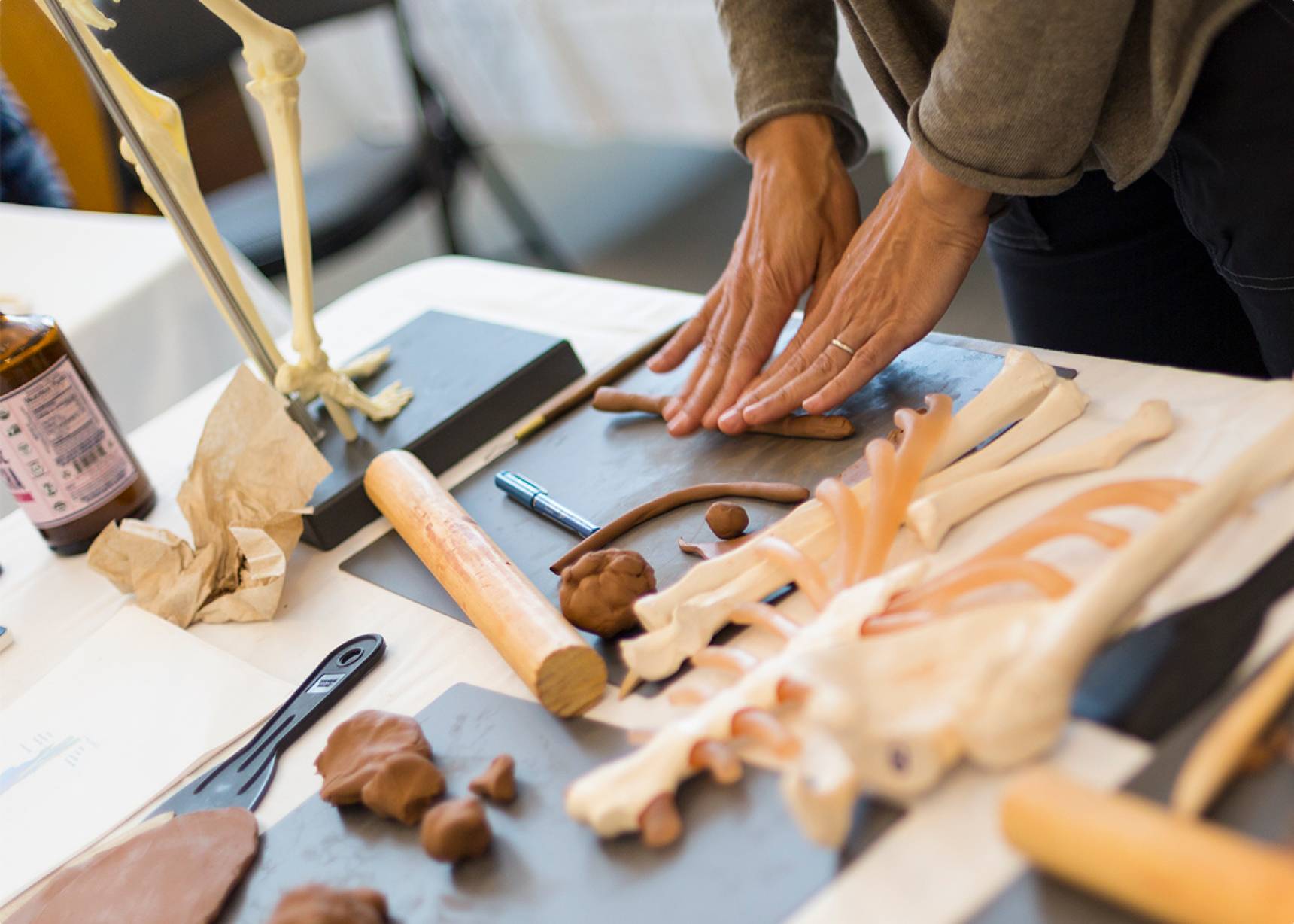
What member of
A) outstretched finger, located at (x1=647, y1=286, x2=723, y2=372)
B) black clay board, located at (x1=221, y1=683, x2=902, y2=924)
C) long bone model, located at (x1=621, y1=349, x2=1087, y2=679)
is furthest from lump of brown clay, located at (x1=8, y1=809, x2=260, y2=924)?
outstretched finger, located at (x1=647, y1=286, x2=723, y2=372)

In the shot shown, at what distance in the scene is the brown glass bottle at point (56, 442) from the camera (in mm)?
959

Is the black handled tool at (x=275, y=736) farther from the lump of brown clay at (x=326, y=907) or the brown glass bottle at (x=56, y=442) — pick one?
the brown glass bottle at (x=56, y=442)

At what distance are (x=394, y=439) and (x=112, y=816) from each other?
1.36 ft

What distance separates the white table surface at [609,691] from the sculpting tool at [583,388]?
2.2 inches

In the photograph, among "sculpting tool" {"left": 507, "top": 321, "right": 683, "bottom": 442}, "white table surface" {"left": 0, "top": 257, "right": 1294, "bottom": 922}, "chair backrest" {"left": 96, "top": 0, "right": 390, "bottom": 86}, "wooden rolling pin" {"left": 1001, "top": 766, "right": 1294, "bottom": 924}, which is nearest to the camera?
"wooden rolling pin" {"left": 1001, "top": 766, "right": 1294, "bottom": 924}

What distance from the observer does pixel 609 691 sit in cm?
69

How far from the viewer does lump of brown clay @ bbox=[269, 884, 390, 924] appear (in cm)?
52

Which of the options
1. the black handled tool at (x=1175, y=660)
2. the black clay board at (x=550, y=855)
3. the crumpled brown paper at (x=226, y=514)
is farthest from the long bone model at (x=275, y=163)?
the black handled tool at (x=1175, y=660)

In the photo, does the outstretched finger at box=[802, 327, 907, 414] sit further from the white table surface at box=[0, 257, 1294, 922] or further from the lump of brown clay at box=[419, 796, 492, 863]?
the lump of brown clay at box=[419, 796, 492, 863]

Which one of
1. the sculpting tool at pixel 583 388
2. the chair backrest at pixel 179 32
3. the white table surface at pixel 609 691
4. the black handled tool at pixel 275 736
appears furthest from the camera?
the chair backrest at pixel 179 32

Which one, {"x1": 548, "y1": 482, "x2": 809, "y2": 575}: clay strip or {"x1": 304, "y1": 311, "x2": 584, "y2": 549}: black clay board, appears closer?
{"x1": 548, "y1": 482, "x2": 809, "y2": 575}: clay strip

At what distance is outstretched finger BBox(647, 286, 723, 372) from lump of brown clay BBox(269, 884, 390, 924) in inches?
23.3

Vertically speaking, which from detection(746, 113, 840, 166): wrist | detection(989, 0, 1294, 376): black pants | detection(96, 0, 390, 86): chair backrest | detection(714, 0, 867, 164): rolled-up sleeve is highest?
detection(96, 0, 390, 86): chair backrest

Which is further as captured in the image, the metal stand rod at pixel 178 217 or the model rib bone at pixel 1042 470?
the metal stand rod at pixel 178 217
